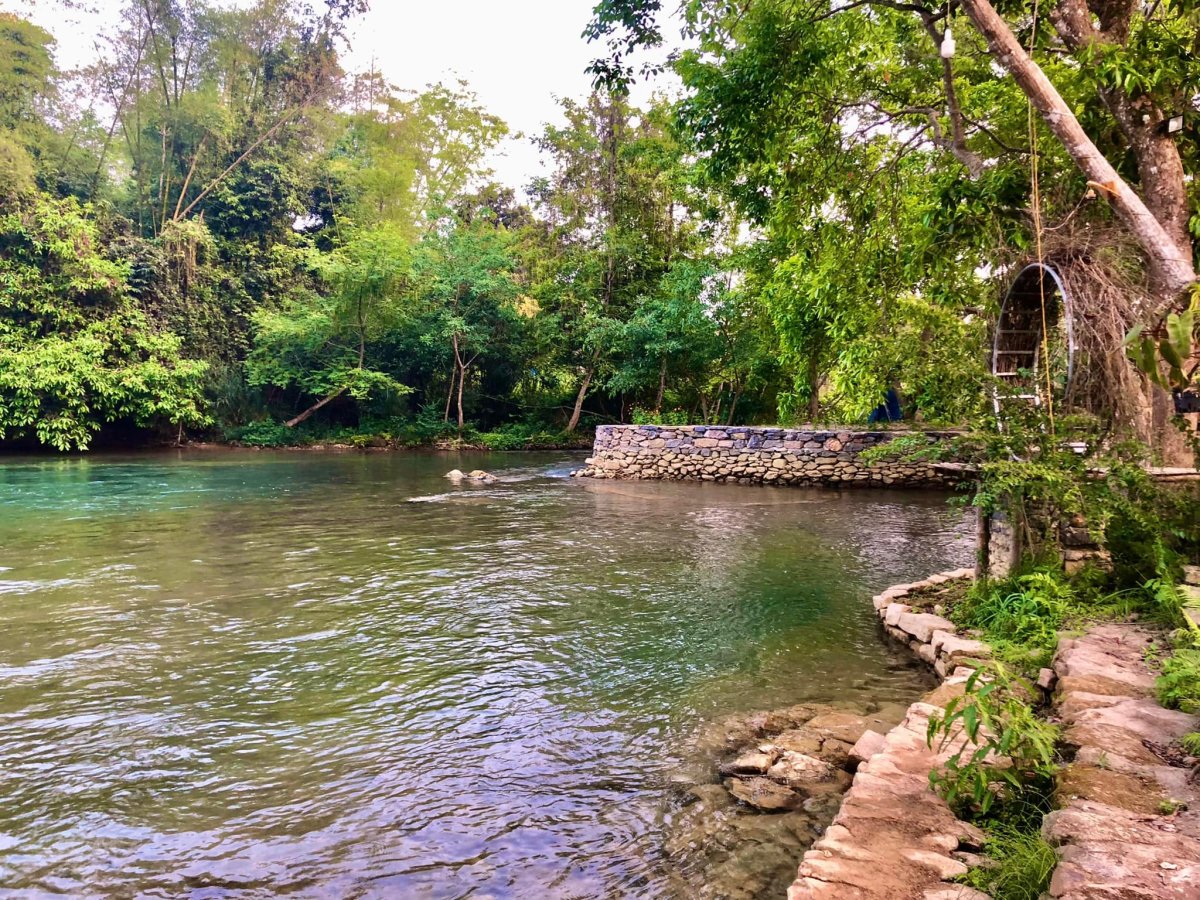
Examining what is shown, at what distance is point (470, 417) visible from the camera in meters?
27.1

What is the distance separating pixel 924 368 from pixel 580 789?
156 inches

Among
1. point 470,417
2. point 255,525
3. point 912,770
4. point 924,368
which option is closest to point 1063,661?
point 912,770

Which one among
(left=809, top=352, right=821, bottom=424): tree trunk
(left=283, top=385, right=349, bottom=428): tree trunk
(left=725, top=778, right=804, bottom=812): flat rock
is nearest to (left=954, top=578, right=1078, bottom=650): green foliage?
(left=725, top=778, right=804, bottom=812): flat rock

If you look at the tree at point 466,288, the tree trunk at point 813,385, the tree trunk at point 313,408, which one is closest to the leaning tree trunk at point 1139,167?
the tree trunk at point 813,385

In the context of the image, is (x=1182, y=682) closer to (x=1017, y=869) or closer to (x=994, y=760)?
(x=994, y=760)

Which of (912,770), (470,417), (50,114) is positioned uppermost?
(50,114)

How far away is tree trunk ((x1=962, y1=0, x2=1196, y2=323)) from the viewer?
464cm

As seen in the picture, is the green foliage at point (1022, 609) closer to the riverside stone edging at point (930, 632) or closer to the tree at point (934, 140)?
the riverside stone edging at point (930, 632)

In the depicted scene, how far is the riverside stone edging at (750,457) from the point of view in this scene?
1472cm

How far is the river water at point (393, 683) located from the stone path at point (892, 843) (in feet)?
2.36

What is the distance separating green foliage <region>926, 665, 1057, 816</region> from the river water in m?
1.16

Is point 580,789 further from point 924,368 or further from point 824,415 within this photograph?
point 824,415

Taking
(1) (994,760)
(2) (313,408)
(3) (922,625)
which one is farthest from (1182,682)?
(2) (313,408)

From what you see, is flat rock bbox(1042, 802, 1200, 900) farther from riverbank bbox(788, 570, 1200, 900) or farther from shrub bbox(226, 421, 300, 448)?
shrub bbox(226, 421, 300, 448)
